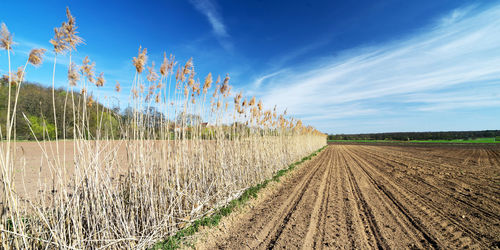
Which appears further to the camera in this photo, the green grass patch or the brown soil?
the brown soil

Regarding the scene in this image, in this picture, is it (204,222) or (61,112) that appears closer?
(204,222)

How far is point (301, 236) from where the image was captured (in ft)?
11.5

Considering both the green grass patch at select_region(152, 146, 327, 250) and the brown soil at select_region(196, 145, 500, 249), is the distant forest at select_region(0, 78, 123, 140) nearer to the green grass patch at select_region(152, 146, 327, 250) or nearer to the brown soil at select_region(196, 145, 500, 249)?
the green grass patch at select_region(152, 146, 327, 250)

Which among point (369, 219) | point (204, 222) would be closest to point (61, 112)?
point (204, 222)

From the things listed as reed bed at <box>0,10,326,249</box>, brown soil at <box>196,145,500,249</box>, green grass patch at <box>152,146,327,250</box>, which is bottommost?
brown soil at <box>196,145,500,249</box>

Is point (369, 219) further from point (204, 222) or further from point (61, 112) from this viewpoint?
point (61, 112)

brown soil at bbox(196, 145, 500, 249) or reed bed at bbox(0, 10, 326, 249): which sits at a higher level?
reed bed at bbox(0, 10, 326, 249)

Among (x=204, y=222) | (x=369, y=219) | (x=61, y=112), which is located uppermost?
(x=61, y=112)

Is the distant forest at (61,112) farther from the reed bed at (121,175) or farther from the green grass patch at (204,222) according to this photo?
the green grass patch at (204,222)

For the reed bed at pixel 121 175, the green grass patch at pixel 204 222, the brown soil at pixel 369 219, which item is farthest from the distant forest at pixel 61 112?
the brown soil at pixel 369 219

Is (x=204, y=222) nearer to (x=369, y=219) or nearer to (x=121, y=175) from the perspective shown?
(x=121, y=175)

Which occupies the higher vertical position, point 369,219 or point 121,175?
point 121,175

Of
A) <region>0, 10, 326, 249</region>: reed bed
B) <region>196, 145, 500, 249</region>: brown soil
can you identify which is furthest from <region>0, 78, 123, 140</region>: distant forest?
<region>196, 145, 500, 249</region>: brown soil

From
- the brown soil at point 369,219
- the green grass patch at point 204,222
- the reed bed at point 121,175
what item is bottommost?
the brown soil at point 369,219
